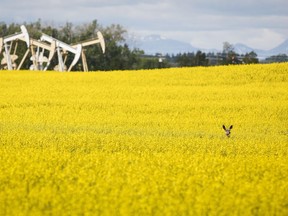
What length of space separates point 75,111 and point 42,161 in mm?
15243

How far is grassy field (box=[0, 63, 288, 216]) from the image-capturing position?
26.0ft

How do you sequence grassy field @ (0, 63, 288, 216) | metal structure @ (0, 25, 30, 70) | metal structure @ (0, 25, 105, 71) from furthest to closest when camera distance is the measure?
1. metal structure @ (0, 25, 30, 70)
2. metal structure @ (0, 25, 105, 71)
3. grassy field @ (0, 63, 288, 216)

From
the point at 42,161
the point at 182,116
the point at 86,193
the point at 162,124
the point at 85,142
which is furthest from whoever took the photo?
the point at 182,116

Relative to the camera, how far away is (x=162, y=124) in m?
22.9

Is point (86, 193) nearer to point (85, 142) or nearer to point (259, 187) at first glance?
point (259, 187)

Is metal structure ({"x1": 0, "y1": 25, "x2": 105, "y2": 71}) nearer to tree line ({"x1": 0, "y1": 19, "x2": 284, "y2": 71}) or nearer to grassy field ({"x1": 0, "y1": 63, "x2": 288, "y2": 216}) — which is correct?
grassy field ({"x1": 0, "y1": 63, "x2": 288, "y2": 216})

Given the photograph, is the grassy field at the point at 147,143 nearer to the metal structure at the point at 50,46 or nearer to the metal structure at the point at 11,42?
the metal structure at the point at 50,46

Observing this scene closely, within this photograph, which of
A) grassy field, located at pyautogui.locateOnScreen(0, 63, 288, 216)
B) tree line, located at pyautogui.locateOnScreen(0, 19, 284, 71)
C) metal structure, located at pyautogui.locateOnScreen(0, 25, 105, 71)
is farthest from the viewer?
tree line, located at pyautogui.locateOnScreen(0, 19, 284, 71)

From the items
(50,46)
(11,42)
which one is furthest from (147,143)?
(11,42)

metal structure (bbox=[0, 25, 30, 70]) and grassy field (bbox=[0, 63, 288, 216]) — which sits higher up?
metal structure (bbox=[0, 25, 30, 70])

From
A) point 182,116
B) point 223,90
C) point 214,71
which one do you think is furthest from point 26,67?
point 182,116

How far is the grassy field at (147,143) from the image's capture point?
792cm

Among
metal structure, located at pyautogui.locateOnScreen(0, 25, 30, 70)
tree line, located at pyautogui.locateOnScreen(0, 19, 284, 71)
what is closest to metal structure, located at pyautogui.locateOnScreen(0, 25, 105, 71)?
metal structure, located at pyautogui.locateOnScreen(0, 25, 30, 70)

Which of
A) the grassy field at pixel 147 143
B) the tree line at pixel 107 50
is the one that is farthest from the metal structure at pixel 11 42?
the tree line at pixel 107 50
